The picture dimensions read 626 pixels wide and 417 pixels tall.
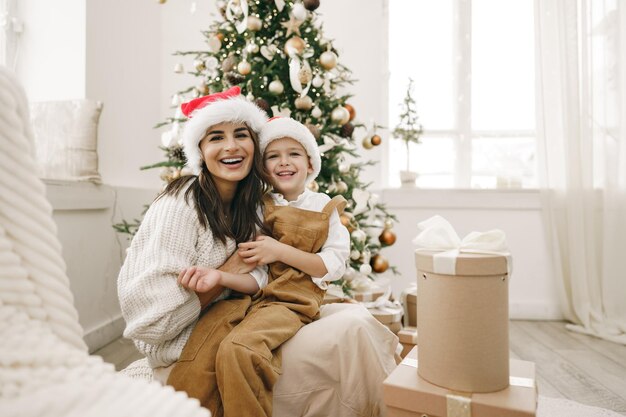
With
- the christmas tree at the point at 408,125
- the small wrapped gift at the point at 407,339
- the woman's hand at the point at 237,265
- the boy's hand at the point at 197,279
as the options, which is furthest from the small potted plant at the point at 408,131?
the boy's hand at the point at 197,279

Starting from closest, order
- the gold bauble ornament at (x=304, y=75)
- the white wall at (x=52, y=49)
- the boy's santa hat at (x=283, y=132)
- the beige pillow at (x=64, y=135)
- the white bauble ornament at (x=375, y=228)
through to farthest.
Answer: the boy's santa hat at (x=283, y=132)
the gold bauble ornament at (x=304, y=75)
the beige pillow at (x=64, y=135)
the white wall at (x=52, y=49)
the white bauble ornament at (x=375, y=228)

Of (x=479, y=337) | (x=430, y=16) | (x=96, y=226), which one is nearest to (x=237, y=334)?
(x=479, y=337)

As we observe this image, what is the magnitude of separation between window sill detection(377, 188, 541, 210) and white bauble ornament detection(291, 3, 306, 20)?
5.01 ft

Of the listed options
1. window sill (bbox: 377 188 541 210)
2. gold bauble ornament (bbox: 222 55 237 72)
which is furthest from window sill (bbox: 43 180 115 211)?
window sill (bbox: 377 188 541 210)

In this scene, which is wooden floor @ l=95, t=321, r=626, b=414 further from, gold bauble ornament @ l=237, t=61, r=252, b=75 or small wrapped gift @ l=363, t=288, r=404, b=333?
gold bauble ornament @ l=237, t=61, r=252, b=75

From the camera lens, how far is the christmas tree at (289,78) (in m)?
1.98

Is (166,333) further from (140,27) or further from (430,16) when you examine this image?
(430,16)

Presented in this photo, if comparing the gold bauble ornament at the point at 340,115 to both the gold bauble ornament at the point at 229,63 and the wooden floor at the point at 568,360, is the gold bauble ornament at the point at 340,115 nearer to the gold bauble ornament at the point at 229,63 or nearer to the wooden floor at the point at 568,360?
the gold bauble ornament at the point at 229,63

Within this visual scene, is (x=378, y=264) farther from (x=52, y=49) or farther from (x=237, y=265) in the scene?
(x=52, y=49)

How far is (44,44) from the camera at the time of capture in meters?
2.34

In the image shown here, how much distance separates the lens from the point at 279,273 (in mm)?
1305

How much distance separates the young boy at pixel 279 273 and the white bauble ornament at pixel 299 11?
0.71m

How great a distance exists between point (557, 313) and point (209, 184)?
2.69 m

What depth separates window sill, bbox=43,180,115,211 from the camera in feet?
6.39
